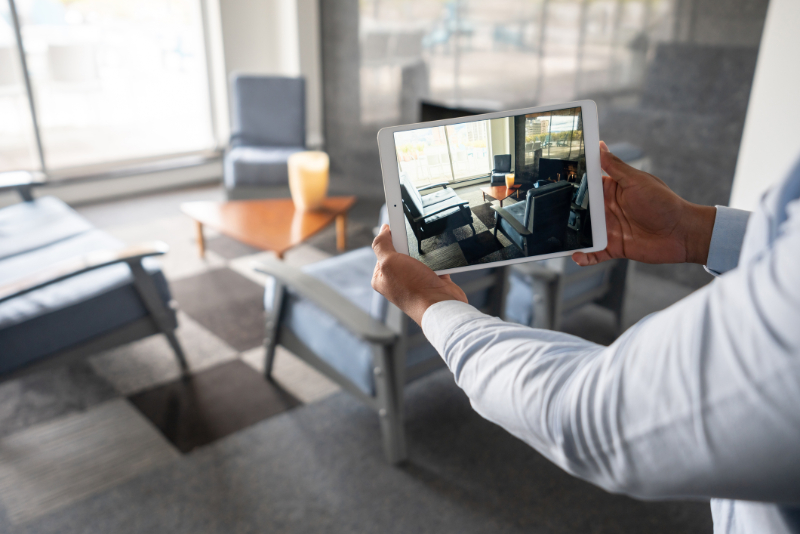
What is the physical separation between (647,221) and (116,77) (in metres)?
4.37

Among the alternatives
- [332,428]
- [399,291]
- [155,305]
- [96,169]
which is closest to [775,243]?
[399,291]

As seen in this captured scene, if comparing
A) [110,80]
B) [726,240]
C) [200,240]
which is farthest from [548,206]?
[110,80]

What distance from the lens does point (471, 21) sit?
343 cm

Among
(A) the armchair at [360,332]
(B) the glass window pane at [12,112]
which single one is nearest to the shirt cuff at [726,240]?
(A) the armchair at [360,332]

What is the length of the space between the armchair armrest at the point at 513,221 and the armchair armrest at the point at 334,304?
30.1 inches

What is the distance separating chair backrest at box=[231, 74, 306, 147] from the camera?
12.7 feet

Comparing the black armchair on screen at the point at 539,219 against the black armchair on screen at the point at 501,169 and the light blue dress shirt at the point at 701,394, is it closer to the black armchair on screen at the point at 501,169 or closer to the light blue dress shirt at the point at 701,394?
the black armchair on screen at the point at 501,169

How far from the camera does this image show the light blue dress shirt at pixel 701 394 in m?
0.32

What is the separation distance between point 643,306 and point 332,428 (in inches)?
63.9

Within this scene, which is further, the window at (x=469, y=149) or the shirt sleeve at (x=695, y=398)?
the window at (x=469, y=149)

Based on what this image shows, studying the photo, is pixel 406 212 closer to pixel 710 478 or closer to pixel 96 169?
pixel 710 478

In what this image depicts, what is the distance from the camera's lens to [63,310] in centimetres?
169

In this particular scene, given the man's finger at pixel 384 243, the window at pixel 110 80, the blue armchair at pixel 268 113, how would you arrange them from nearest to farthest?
1. the man's finger at pixel 384 243
2. the window at pixel 110 80
3. the blue armchair at pixel 268 113

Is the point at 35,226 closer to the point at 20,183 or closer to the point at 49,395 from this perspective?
the point at 20,183
